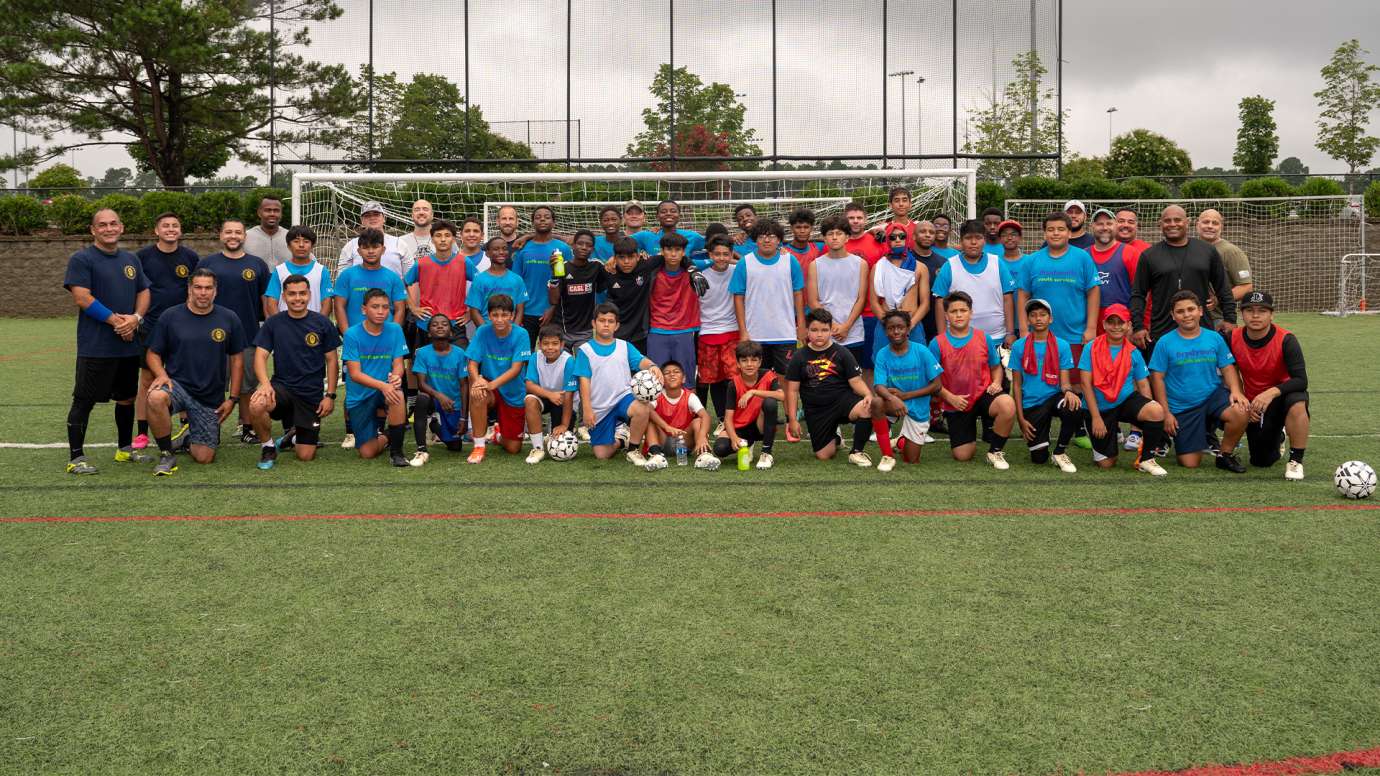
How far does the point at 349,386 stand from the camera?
7.41 meters

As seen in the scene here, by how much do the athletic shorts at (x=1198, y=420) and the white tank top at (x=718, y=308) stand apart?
3194 millimetres

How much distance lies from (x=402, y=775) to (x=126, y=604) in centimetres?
203

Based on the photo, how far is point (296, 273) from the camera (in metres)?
7.97

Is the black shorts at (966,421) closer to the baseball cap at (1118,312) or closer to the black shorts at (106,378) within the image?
the baseball cap at (1118,312)

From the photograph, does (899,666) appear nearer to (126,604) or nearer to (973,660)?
(973,660)

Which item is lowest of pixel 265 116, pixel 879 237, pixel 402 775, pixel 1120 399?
pixel 402 775

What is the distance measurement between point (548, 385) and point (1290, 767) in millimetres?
5497

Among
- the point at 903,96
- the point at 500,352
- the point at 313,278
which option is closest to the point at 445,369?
the point at 500,352

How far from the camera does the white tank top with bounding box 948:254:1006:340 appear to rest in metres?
7.71

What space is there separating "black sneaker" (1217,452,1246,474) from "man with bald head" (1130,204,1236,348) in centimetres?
92

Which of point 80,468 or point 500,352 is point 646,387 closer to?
point 500,352

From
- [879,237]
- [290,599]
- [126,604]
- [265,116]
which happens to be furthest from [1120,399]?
[265,116]

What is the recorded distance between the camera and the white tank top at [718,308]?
7.92 metres

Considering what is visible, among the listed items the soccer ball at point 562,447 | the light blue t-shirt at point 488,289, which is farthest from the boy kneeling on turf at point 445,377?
the soccer ball at point 562,447
